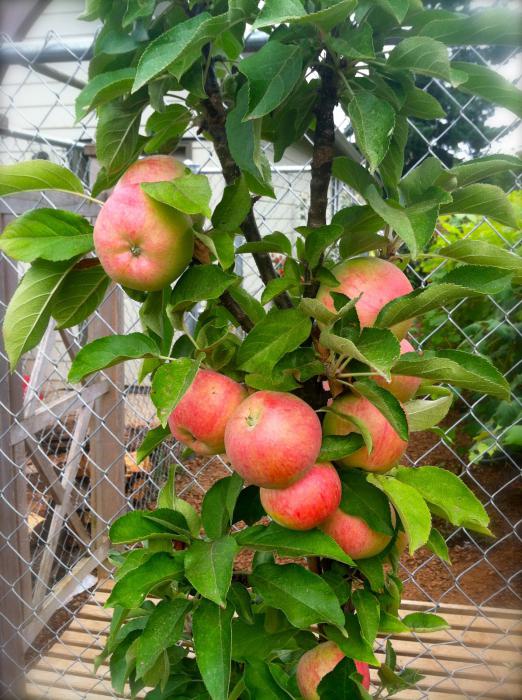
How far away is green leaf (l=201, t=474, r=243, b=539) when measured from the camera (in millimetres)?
→ 752

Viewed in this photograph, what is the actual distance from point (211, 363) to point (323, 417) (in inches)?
5.9

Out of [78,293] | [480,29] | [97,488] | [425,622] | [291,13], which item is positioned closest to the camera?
[291,13]

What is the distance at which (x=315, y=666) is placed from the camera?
0.74 m

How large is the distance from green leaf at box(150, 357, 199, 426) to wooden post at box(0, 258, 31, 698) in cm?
136

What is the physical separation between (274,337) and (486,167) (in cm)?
30

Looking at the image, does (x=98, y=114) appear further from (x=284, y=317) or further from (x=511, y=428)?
(x=511, y=428)

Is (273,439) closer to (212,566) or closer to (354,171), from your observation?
(212,566)

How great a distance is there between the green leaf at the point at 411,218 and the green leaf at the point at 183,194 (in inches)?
6.3

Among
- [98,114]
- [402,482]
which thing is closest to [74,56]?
[98,114]

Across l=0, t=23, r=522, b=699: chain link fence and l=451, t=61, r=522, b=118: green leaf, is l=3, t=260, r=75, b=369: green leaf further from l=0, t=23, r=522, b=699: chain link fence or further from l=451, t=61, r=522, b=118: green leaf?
l=0, t=23, r=522, b=699: chain link fence

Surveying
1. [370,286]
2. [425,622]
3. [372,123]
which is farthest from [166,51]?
[425,622]

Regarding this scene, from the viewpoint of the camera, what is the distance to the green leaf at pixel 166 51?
516 mm

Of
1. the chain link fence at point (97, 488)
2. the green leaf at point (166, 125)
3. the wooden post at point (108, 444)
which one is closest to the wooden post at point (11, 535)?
the chain link fence at point (97, 488)

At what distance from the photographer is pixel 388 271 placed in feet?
2.17
